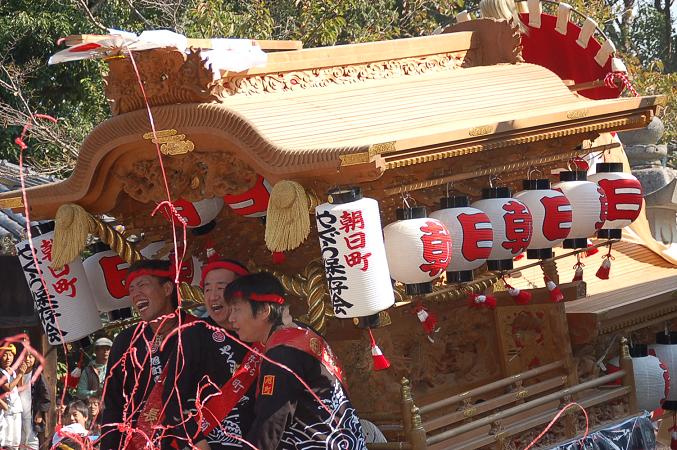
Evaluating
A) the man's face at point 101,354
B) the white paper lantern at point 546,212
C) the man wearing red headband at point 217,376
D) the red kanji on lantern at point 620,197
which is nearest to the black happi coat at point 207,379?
the man wearing red headband at point 217,376

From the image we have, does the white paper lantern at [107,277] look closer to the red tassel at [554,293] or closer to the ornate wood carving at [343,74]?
the ornate wood carving at [343,74]

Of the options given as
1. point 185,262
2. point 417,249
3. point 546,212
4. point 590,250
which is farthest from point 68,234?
point 590,250

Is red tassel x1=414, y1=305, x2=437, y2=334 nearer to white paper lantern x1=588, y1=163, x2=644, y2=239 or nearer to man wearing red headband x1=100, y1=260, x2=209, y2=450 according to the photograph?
man wearing red headband x1=100, y1=260, x2=209, y2=450

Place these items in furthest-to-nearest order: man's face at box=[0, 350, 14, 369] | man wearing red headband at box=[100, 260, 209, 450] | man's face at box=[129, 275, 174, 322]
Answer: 1. man's face at box=[0, 350, 14, 369]
2. man's face at box=[129, 275, 174, 322]
3. man wearing red headband at box=[100, 260, 209, 450]

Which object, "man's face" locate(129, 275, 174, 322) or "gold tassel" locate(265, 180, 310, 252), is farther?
"man's face" locate(129, 275, 174, 322)

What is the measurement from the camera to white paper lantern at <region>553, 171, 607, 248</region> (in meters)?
5.95

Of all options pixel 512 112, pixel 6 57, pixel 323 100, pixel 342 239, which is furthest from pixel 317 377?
pixel 6 57

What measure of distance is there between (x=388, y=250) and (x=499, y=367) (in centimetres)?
186

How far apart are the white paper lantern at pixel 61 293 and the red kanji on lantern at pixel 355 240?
6.02 feet

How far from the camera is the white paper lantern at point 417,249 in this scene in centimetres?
475

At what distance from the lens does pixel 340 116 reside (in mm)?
5230

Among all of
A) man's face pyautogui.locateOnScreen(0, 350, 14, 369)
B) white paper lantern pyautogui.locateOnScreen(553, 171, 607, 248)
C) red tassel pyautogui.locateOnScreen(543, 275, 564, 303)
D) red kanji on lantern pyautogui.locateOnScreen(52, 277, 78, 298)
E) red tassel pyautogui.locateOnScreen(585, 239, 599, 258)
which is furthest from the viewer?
man's face pyautogui.locateOnScreen(0, 350, 14, 369)

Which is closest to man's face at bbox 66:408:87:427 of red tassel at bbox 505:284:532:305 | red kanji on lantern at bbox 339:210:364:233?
red tassel at bbox 505:284:532:305

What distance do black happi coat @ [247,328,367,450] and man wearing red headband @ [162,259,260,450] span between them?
1.46ft
